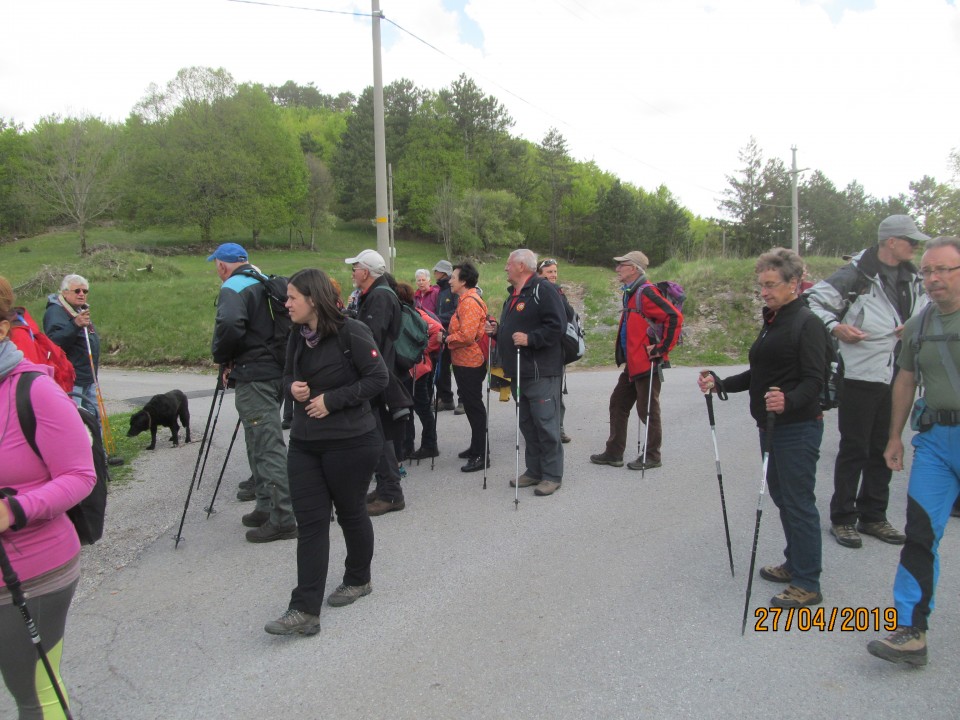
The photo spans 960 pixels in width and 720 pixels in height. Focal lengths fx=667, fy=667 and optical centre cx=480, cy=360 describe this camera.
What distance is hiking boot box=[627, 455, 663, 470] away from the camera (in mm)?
6691

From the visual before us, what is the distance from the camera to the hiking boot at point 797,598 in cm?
385

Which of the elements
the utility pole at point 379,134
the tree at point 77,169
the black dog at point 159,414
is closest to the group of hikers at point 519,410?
the black dog at point 159,414

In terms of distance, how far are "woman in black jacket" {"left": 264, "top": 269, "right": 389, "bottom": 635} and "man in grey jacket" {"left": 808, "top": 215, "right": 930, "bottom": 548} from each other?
10.6 ft

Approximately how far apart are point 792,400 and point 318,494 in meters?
2.67

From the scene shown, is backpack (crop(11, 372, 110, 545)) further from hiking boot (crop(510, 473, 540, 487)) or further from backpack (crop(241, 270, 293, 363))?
hiking boot (crop(510, 473, 540, 487))

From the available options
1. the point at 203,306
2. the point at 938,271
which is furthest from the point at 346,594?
the point at 203,306

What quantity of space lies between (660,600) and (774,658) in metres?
0.77

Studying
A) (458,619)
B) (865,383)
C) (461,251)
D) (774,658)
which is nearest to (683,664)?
(774,658)

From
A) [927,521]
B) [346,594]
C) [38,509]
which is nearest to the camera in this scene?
[38,509]

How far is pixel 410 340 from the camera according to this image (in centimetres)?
637

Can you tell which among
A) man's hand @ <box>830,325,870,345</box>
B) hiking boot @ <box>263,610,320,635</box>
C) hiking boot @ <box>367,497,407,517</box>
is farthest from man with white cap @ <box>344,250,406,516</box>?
man's hand @ <box>830,325,870,345</box>

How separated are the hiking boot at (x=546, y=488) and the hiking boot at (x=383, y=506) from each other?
1212 millimetres

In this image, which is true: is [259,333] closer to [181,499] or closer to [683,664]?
[181,499]

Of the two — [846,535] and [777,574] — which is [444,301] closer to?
[846,535]
